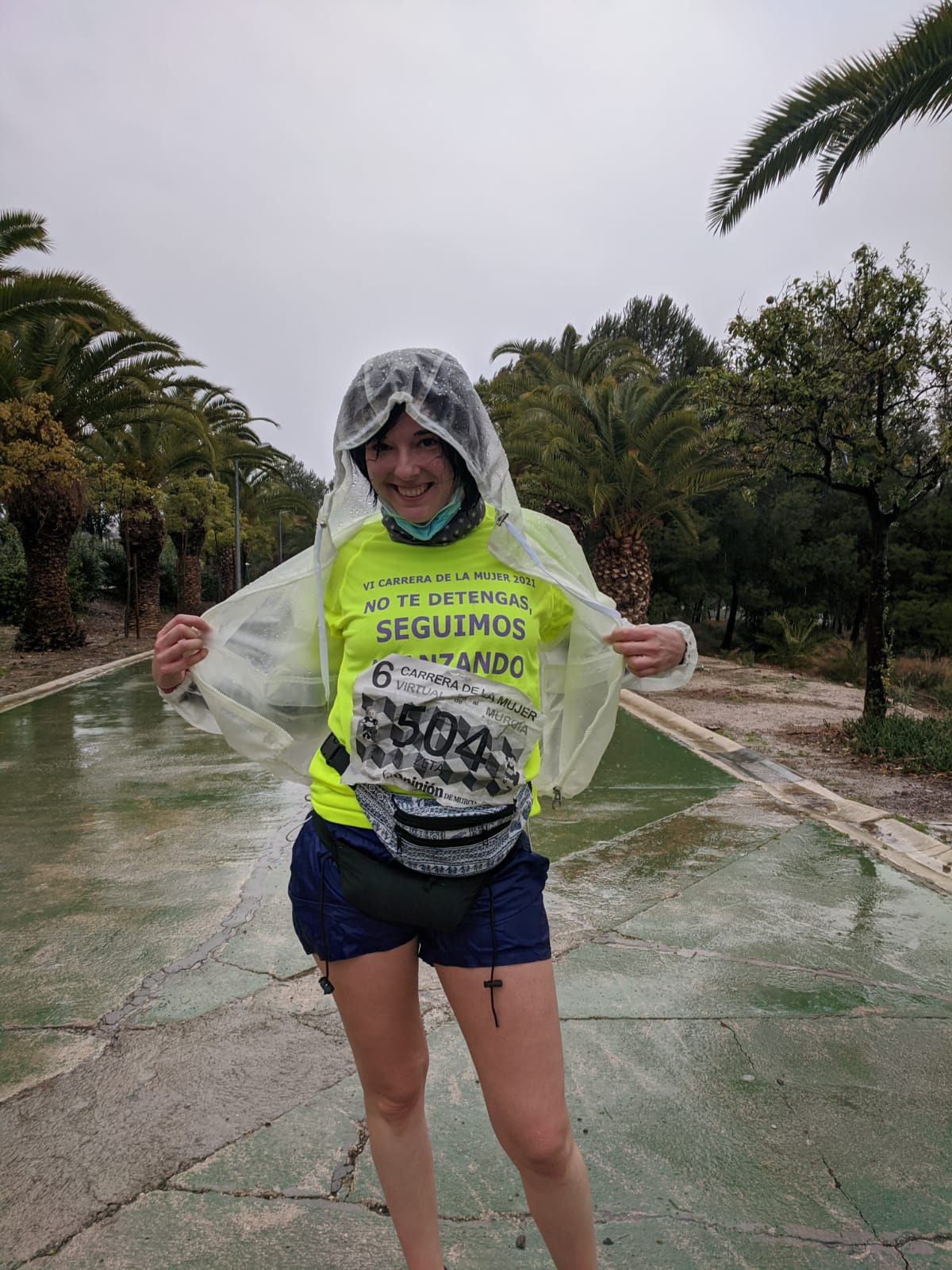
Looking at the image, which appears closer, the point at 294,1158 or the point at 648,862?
the point at 294,1158

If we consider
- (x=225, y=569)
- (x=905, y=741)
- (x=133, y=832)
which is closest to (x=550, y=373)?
(x=905, y=741)

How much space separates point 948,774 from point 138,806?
6160 millimetres

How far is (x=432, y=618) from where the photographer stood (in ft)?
5.33

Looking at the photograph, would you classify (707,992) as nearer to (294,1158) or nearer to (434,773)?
(294,1158)

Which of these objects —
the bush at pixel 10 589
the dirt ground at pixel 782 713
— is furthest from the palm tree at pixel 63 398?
the bush at pixel 10 589

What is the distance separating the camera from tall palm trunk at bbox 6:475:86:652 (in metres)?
16.2

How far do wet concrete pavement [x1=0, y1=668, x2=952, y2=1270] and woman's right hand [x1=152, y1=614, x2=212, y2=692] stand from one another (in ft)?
4.07

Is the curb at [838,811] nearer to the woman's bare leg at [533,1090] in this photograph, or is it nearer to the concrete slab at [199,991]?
the concrete slab at [199,991]

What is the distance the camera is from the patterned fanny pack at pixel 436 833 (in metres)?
1.57

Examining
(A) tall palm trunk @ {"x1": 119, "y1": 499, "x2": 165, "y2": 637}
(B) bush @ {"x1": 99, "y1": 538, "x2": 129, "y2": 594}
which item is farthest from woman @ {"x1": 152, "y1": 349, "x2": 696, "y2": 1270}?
(B) bush @ {"x1": 99, "y1": 538, "x2": 129, "y2": 594}

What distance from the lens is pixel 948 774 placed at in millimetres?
7102

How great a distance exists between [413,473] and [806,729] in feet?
28.8

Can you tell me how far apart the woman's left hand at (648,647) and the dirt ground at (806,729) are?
4.36 meters

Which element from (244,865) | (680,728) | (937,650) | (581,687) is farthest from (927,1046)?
(937,650)
